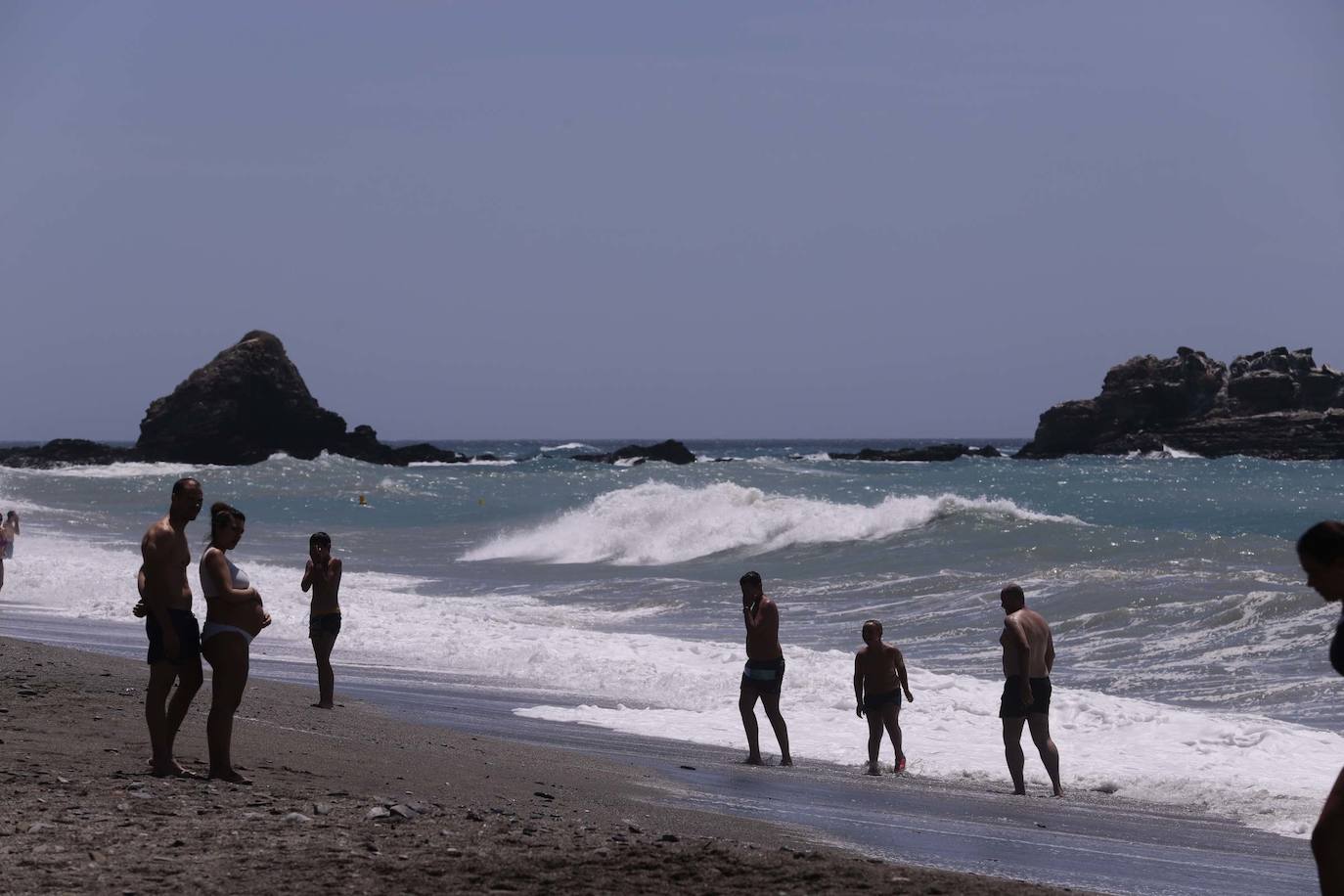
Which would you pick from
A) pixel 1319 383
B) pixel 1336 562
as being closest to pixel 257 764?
pixel 1336 562

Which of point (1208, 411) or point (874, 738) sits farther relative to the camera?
point (1208, 411)

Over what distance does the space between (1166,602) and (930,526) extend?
11.4 meters

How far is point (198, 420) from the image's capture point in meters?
83.8

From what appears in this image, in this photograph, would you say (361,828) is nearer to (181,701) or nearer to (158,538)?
(181,701)

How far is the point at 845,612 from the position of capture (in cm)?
2020

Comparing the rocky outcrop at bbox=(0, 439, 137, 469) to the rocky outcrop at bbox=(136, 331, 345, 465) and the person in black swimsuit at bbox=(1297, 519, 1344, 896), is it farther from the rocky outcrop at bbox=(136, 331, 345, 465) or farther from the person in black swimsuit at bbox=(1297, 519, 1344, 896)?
the person in black swimsuit at bbox=(1297, 519, 1344, 896)

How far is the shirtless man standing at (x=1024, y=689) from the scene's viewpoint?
380 inches

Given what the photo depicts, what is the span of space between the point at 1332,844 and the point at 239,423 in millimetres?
84075

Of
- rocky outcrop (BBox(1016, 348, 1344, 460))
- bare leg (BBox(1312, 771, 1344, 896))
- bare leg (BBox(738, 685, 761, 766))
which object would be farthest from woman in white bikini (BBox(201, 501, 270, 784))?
rocky outcrop (BBox(1016, 348, 1344, 460))

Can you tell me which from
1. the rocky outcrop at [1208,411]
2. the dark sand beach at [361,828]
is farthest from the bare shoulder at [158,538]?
the rocky outcrop at [1208,411]

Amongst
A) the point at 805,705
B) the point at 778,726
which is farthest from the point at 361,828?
the point at 805,705

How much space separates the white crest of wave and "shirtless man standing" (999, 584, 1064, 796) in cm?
1927

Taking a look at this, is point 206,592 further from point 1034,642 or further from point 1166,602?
point 1166,602

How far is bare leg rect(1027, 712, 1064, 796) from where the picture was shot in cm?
962
